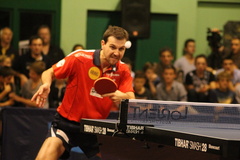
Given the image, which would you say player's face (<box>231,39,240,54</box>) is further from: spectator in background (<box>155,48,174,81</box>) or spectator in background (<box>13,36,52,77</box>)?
spectator in background (<box>13,36,52,77</box>)

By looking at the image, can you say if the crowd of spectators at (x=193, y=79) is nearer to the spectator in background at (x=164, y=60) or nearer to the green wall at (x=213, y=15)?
the spectator in background at (x=164, y=60)

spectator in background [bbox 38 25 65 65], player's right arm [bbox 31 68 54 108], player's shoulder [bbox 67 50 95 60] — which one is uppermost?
spectator in background [bbox 38 25 65 65]

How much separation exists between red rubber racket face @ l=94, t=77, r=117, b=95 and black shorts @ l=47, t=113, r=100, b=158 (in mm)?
813

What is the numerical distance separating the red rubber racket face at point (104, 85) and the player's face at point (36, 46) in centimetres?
501

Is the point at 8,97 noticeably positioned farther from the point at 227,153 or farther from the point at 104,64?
the point at 227,153

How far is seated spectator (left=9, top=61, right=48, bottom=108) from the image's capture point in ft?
30.2

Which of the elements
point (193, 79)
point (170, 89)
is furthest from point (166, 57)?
point (170, 89)

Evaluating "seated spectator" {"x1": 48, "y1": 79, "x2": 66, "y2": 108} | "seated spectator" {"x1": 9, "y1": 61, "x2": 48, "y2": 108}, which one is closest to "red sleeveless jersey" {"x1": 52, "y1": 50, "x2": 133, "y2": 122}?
"seated spectator" {"x1": 9, "y1": 61, "x2": 48, "y2": 108}

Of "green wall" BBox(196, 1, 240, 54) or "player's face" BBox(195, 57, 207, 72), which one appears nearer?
"player's face" BBox(195, 57, 207, 72)

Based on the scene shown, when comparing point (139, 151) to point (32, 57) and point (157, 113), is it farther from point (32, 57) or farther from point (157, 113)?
point (32, 57)

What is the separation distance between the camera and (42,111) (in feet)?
27.7

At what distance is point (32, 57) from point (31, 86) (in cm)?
118

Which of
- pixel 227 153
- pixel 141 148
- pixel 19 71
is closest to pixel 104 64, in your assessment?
pixel 141 148

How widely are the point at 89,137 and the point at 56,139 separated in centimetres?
42
